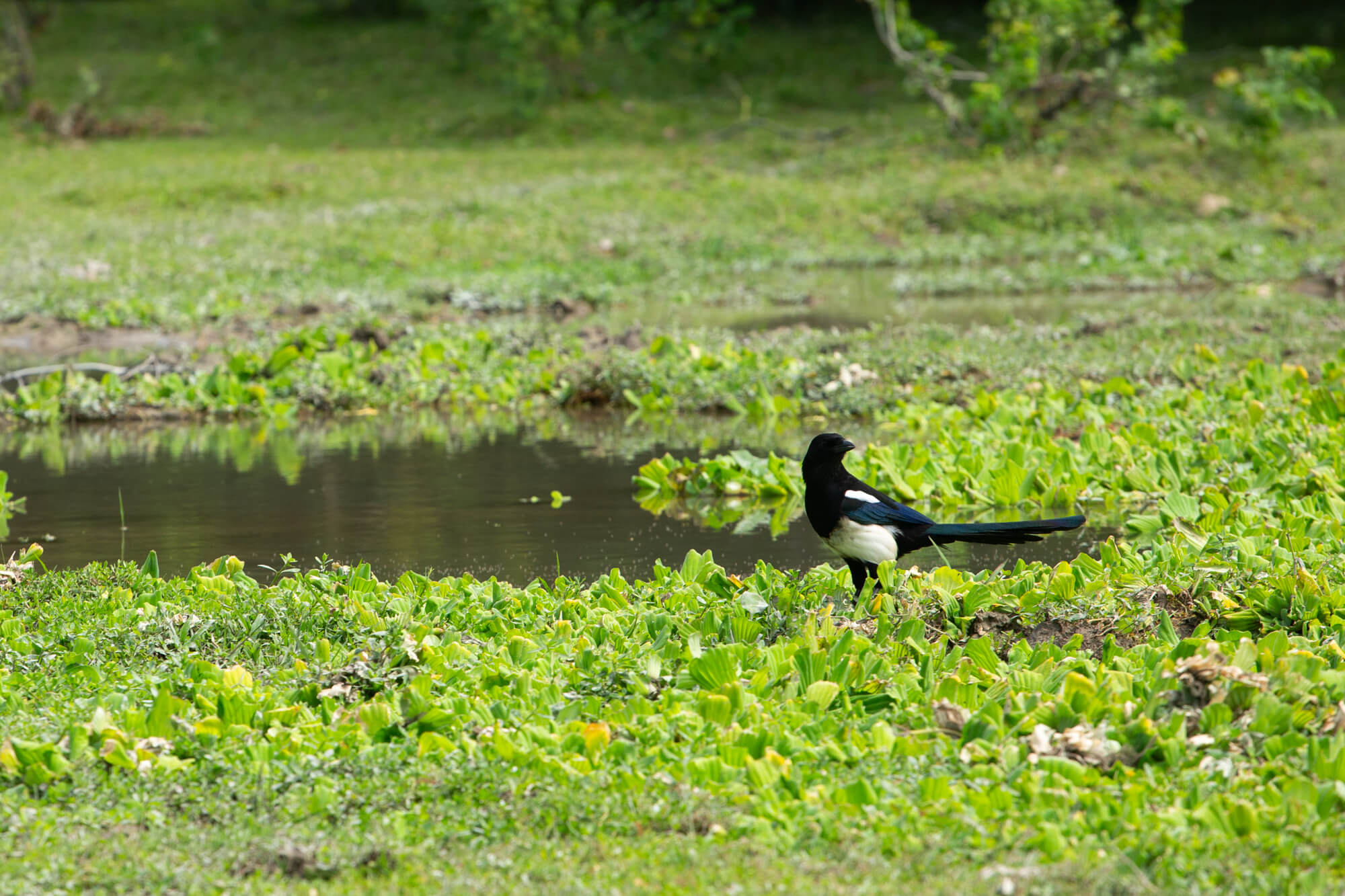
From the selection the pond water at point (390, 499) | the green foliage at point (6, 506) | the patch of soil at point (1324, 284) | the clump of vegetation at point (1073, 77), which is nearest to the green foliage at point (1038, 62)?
the clump of vegetation at point (1073, 77)

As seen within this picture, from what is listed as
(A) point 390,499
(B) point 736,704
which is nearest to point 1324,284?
(A) point 390,499

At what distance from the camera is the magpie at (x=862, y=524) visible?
5379mm

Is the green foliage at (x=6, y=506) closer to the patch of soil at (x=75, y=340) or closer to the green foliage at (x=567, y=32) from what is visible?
the patch of soil at (x=75, y=340)

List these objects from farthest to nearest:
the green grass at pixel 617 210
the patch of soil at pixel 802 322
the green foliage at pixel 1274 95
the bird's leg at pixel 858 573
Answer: the green foliage at pixel 1274 95 < the green grass at pixel 617 210 < the patch of soil at pixel 802 322 < the bird's leg at pixel 858 573

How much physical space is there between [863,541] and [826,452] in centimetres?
36

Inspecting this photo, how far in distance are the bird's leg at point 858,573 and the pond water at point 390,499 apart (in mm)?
1102

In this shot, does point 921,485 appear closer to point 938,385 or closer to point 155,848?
point 938,385

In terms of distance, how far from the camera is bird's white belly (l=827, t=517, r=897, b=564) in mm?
5383

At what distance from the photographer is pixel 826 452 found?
5496mm

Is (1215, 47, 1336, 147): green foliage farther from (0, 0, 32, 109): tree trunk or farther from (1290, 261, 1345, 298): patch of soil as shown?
(0, 0, 32, 109): tree trunk

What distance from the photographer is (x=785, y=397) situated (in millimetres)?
10609

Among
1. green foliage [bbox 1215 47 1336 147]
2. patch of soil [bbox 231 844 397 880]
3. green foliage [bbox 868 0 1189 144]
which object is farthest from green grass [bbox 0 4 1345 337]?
patch of soil [bbox 231 844 397 880]

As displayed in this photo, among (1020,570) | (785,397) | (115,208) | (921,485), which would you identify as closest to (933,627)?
(1020,570)

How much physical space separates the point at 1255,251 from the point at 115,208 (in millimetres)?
15191
